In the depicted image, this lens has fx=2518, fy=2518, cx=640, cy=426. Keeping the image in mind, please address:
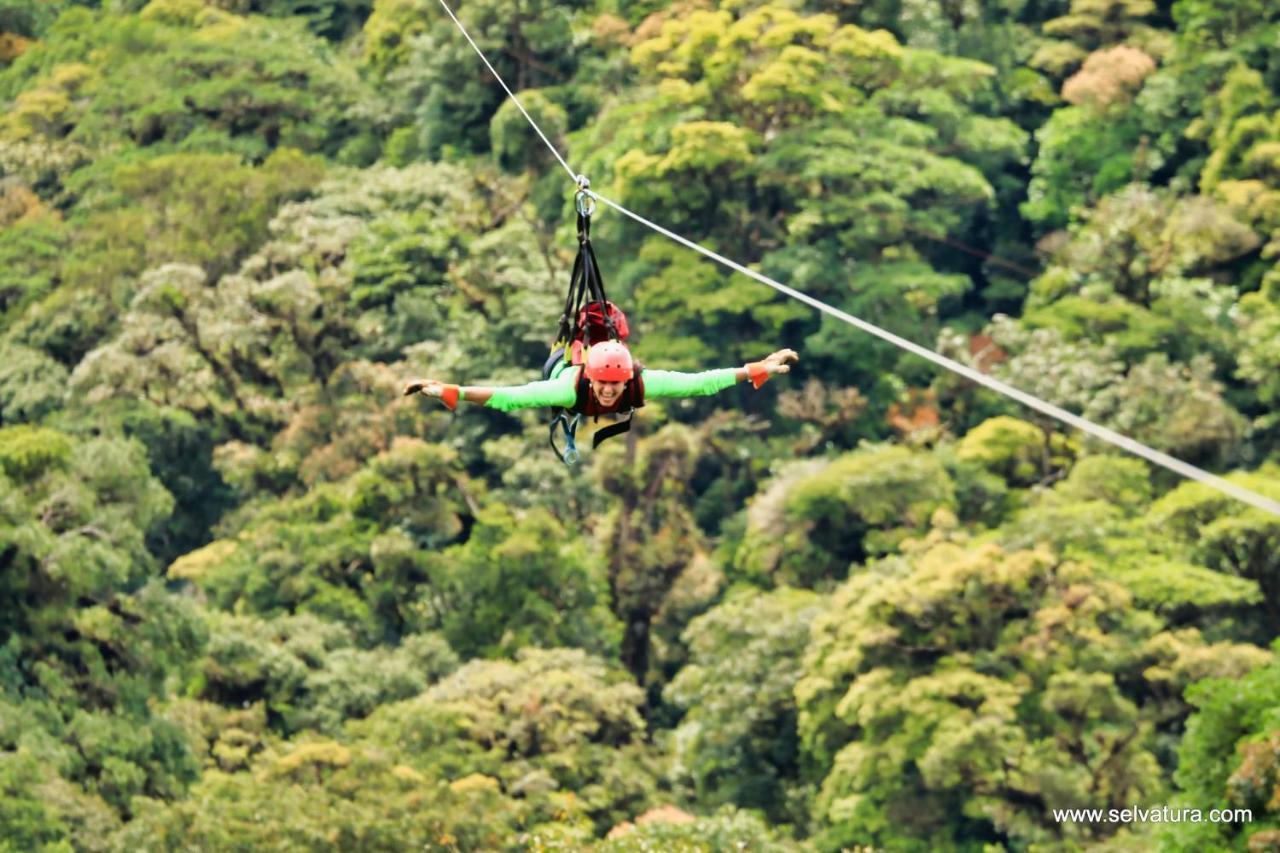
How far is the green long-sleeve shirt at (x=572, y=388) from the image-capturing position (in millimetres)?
9125

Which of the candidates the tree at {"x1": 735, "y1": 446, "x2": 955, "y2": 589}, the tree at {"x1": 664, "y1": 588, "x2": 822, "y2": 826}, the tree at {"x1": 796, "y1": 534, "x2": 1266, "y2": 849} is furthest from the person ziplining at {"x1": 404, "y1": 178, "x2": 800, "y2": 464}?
the tree at {"x1": 735, "y1": 446, "x2": 955, "y2": 589}

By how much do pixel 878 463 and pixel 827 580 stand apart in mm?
1494

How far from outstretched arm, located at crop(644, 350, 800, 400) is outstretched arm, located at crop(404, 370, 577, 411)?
1.00 feet

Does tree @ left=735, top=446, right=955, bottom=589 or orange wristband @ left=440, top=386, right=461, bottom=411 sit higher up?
orange wristband @ left=440, top=386, right=461, bottom=411

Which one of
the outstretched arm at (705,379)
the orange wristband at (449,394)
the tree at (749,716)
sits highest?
the orange wristband at (449,394)

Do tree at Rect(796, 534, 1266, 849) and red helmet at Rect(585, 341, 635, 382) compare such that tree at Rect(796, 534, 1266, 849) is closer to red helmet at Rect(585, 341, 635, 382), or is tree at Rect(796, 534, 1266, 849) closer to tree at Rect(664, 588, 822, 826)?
tree at Rect(664, 588, 822, 826)

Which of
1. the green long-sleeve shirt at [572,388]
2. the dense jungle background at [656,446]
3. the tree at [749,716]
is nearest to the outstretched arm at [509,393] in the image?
the green long-sleeve shirt at [572,388]

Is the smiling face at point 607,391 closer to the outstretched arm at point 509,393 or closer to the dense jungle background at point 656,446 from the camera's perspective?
the outstretched arm at point 509,393

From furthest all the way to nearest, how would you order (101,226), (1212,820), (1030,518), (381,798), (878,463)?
(101,226)
(878,463)
(1030,518)
(381,798)
(1212,820)

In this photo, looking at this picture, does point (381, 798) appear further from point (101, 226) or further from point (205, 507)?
point (101, 226)

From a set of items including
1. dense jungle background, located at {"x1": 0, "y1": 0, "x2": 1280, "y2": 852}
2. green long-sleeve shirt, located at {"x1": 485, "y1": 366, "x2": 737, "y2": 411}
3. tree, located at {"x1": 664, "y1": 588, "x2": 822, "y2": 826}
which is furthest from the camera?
tree, located at {"x1": 664, "y1": 588, "x2": 822, "y2": 826}

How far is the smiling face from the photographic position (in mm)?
9297

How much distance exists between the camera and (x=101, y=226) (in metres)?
36.6

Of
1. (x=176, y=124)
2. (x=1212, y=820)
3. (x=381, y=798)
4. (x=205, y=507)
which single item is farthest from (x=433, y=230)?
(x=1212, y=820)
